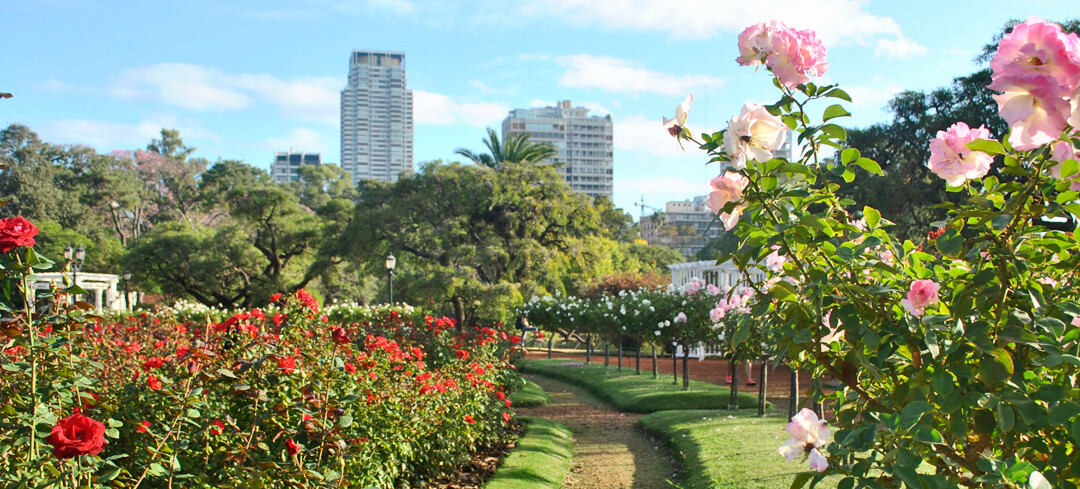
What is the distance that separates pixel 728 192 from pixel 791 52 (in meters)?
0.33

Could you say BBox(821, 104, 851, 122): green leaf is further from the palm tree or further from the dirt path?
the palm tree

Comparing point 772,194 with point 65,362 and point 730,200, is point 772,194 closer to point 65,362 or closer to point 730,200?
point 730,200

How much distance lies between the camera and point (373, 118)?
135750 millimetres

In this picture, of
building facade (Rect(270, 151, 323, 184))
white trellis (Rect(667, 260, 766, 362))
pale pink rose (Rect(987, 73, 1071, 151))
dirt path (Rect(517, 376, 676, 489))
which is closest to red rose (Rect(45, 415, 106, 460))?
pale pink rose (Rect(987, 73, 1071, 151))

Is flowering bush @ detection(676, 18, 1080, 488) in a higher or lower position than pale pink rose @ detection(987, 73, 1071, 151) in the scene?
lower

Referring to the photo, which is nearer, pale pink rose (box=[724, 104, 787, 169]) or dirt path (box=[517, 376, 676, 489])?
pale pink rose (box=[724, 104, 787, 169])

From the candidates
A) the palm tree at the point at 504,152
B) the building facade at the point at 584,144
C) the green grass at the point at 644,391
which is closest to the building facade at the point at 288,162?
the building facade at the point at 584,144

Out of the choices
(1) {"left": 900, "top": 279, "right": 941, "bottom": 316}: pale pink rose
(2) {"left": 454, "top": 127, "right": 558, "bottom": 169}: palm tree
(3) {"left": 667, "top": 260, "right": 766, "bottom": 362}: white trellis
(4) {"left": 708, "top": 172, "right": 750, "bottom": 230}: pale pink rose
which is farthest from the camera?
(2) {"left": 454, "top": 127, "right": 558, "bottom": 169}: palm tree

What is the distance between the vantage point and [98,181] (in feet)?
109

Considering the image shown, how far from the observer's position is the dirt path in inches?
241

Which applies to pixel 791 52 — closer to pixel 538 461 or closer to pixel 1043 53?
pixel 1043 53

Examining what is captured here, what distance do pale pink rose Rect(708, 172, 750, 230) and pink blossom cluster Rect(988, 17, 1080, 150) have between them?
23.7 inches

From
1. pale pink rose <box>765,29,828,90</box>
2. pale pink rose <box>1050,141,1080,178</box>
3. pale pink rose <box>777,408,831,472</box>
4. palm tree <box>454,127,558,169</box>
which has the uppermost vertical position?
palm tree <box>454,127,558,169</box>

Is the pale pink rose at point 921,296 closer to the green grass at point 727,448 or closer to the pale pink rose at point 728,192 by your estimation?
the pale pink rose at point 728,192
